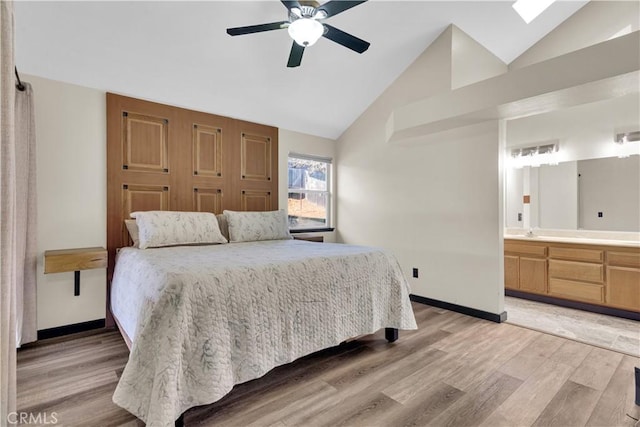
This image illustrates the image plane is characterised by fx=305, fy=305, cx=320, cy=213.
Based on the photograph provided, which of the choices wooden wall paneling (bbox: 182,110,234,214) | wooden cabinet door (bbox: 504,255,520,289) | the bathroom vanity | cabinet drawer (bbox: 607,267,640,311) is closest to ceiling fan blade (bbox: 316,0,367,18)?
wooden wall paneling (bbox: 182,110,234,214)

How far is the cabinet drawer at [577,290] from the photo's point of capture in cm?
338

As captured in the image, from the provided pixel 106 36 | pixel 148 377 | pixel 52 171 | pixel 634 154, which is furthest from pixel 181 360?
pixel 634 154

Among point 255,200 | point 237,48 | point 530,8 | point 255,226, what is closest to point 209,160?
point 255,200

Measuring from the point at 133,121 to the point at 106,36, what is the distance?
84 centimetres

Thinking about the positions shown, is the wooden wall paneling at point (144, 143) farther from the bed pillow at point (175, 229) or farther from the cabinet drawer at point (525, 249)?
the cabinet drawer at point (525, 249)

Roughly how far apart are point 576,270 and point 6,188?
478cm

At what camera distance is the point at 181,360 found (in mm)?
1510

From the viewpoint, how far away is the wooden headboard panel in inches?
123

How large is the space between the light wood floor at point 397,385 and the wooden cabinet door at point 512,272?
1.39 m

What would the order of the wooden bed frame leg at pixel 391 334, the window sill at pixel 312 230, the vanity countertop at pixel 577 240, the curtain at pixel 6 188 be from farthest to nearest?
the window sill at pixel 312 230 < the vanity countertop at pixel 577 240 < the wooden bed frame leg at pixel 391 334 < the curtain at pixel 6 188

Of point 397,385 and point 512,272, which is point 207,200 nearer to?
point 397,385

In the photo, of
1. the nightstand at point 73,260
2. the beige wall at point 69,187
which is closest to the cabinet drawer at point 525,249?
the nightstand at point 73,260

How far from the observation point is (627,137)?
3.43 metres

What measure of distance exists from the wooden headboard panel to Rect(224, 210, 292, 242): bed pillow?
50 cm
